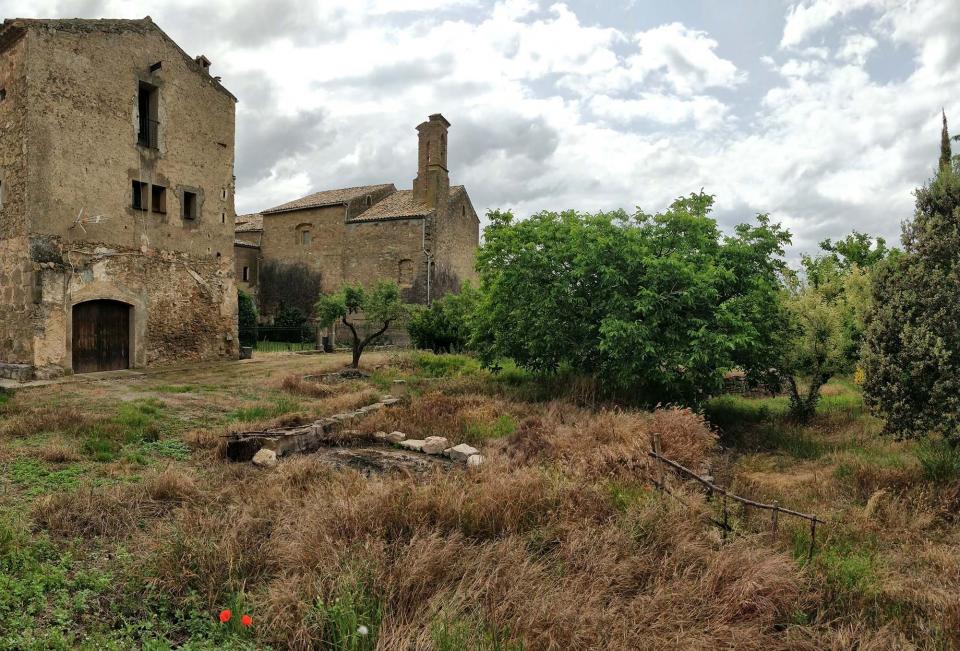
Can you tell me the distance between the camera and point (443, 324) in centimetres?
2214

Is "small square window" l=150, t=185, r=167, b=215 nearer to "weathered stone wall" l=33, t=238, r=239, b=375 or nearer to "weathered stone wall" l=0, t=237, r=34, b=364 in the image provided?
"weathered stone wall" l=33, t=238, r=239, b=375

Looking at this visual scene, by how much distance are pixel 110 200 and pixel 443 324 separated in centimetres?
1139

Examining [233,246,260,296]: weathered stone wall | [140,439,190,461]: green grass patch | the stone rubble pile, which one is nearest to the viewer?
[140,439,190,461]: green grass patch

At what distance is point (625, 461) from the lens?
6.60 meters

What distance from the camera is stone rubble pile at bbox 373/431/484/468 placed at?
7646mm

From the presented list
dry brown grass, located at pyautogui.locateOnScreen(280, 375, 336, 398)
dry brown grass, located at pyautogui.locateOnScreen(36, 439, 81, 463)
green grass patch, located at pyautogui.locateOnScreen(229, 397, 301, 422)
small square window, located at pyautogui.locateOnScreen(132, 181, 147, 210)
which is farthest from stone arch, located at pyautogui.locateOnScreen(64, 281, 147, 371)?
dry brown grass, located at pyautogui.locateOnScreen(36, 439, 81, 463)

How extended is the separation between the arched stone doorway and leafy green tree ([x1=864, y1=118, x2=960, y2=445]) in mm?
17702

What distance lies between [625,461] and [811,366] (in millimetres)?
8129

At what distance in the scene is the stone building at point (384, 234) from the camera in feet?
94.0

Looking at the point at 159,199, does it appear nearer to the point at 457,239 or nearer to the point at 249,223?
the point at 457,239

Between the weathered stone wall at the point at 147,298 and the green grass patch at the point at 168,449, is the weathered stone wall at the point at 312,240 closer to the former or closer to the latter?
the weathered stone wall at the point at 147,298

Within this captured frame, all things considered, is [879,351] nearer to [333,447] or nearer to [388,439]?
[388,439]

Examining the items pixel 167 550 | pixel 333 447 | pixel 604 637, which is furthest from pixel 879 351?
pixel 167 550

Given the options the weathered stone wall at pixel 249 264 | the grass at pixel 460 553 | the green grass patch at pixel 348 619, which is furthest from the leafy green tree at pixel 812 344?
the weathered stone wall at pixel 249 264
